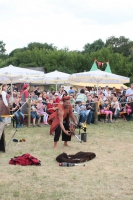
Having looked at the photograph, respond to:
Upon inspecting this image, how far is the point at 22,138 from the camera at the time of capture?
1032 centimetres

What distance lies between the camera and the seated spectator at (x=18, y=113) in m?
12.4

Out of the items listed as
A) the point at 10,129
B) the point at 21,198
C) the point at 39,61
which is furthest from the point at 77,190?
the point at 39,61

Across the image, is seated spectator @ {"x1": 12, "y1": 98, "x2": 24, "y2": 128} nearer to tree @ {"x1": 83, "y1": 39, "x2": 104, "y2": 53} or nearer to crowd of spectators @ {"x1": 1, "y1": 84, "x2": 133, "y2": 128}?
crowd of spectators @ {"x1": 1, "y1": 84, "x2": 133, "y2": 128}

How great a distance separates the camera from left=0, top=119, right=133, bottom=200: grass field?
204 inches

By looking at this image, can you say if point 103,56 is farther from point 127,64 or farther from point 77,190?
point 77,190

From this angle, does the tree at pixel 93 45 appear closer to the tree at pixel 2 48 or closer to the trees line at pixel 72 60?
the trees line at pixel 72 60

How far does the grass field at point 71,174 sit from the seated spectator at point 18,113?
2.23 m

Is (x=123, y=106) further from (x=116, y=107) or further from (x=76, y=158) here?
(x=76, y=158)

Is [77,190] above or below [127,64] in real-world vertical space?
below

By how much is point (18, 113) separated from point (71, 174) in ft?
21.8

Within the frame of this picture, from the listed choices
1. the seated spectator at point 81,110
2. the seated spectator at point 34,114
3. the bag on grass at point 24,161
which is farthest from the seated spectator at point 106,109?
the bag on grass at point 24,161

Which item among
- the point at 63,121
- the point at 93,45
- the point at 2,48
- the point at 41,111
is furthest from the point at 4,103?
→ the point at 2,48

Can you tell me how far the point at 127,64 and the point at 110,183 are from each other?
3791cm

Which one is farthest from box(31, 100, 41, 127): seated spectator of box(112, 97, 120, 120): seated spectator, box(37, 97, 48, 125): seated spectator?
box(112, 97, 120, 120): seated spectator
